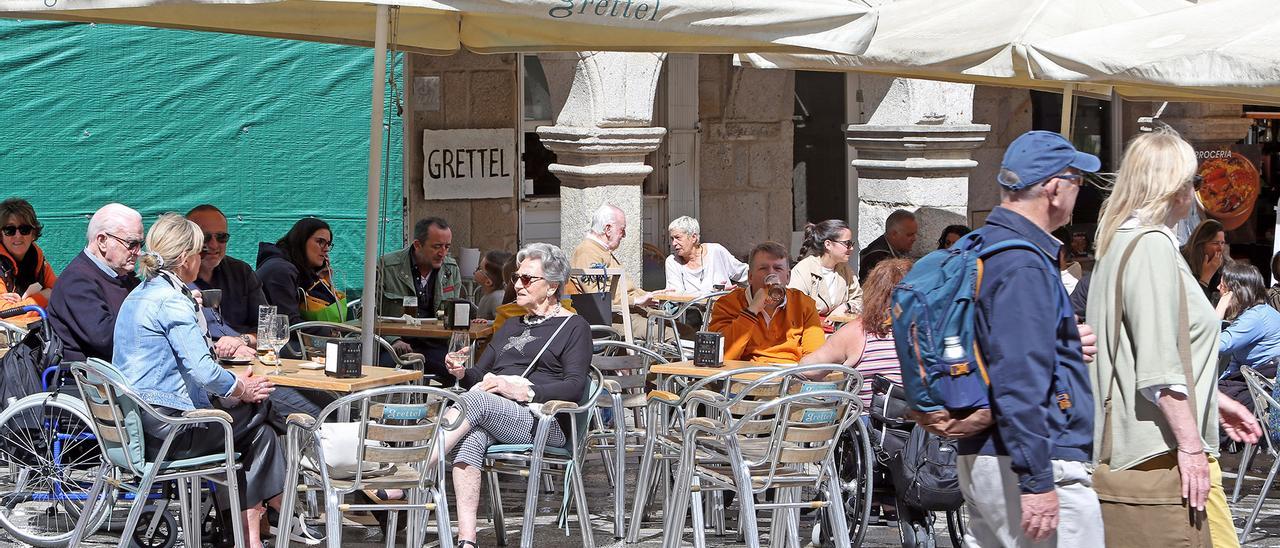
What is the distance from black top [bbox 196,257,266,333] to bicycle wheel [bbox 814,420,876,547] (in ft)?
9.56

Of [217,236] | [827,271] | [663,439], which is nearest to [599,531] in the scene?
[663,439]

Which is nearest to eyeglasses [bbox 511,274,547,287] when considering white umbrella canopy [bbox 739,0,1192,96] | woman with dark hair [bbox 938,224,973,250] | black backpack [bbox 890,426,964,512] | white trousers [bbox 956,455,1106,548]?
black backpack [bbox 890,426,964,512]

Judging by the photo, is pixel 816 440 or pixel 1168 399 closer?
pixel 1168 399

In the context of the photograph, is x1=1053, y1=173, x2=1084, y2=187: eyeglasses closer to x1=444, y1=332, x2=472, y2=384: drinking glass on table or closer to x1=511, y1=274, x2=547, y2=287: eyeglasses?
x1=511, y1=274, x2=547, y2=287: eyeglasses

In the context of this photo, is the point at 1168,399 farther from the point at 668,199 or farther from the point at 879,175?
the point at 668,199

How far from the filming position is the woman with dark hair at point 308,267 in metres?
8.00

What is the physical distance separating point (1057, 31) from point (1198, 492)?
443cm

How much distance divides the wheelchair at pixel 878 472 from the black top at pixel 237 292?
114 inches

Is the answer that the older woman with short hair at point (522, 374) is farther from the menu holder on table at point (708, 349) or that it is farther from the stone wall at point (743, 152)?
the stone wall at point (743, 152)

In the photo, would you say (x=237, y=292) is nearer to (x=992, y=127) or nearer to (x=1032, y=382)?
(x=1032, y=382)

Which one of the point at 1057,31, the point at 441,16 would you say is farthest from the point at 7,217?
the point at 1057,31

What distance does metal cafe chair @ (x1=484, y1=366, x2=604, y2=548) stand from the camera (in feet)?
19.2

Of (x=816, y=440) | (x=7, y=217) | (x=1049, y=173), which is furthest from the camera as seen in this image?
(x=7, y=217)

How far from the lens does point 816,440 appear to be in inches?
218
